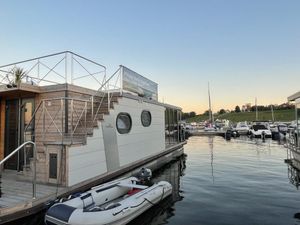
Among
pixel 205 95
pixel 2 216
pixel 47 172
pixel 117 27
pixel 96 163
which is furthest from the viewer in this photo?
pixel 205 95

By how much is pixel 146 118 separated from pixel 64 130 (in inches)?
181

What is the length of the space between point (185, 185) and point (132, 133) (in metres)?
2.94

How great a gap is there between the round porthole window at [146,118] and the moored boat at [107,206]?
13.6 feet

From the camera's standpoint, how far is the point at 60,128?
7.50 m

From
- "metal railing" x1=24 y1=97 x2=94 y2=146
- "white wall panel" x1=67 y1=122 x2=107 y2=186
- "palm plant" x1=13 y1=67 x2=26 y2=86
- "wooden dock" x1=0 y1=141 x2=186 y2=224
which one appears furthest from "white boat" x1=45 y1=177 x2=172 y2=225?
"palm plant" x1=13 y1=67 x2=26 y2=86

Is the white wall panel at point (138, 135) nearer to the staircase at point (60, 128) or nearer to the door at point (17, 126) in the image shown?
the staircase at point (60, 128)

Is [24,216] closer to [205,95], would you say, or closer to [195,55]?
[195,55]

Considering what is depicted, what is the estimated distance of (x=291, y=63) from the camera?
18.1 metres

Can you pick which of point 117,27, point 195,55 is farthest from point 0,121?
point 195,55

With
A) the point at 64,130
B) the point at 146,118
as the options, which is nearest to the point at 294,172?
the point at 146,118

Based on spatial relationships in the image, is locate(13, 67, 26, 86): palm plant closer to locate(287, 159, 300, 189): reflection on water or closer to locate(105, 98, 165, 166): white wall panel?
locate(105, 98, 165, 166): white wall panel

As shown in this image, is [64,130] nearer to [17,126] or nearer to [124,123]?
[124,123]

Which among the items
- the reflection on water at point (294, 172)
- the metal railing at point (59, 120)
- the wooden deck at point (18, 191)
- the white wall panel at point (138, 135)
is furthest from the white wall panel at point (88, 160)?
the reflection on water at point (294, 172)

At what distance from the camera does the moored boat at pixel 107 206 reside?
429 centimetres
